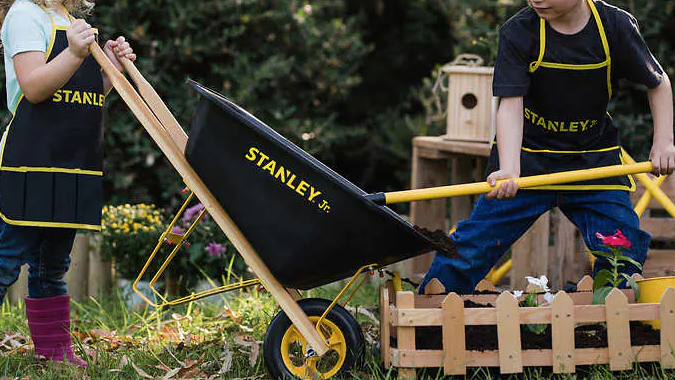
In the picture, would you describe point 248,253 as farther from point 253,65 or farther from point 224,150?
point 253,65

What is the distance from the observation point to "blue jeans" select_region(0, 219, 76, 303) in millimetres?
2748

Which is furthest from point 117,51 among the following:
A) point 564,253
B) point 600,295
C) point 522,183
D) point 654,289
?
point 564,253

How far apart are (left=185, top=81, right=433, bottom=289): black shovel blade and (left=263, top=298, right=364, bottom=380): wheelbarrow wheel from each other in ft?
0.52

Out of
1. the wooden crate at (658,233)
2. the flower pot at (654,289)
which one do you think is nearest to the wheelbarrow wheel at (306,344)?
the flower pot at (654,289)

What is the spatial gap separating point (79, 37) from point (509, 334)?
1433 mm

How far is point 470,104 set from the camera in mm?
4016

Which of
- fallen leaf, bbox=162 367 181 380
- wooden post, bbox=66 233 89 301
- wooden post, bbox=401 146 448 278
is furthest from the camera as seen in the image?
wooden post, bbox=401 146 448 278

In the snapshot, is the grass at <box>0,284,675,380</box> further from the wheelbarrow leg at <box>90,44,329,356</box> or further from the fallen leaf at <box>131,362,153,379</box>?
the wheelbarrow leg at <box>90,44,329,356</box>

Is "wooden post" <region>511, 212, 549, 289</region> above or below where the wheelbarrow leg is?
below

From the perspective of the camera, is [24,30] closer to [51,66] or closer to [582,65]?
[51,66]

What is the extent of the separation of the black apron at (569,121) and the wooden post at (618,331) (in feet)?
1.52

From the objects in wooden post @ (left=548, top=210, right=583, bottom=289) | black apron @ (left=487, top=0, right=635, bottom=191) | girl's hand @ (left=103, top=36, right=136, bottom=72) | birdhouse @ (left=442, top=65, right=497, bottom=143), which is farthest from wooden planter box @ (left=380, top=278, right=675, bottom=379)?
birdhouse @ (left=442, top=65, right=497, bottom=143)

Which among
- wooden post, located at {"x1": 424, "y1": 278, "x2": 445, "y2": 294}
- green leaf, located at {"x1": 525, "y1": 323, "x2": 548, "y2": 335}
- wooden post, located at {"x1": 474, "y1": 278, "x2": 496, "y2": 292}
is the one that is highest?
wooden post, located at {"x1": 424, "y1": 278, "x2": 445, "y2": 294}

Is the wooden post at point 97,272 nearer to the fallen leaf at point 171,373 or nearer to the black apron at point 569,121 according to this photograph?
the fallen leaf at point 171,373
